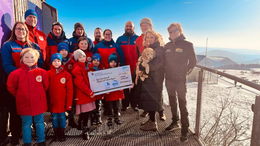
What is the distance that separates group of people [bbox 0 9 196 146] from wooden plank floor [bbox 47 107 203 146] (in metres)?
0.12

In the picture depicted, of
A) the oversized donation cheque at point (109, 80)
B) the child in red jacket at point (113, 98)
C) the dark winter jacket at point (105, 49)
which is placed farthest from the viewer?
the dark winter jacket at point (105, 49)

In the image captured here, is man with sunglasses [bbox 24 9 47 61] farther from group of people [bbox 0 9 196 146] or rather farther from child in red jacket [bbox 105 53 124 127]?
child in red jacket [bbox 105 53 124 127]

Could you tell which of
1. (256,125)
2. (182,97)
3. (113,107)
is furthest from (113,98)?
(256,125)

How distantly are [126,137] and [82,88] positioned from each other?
43.8 inches

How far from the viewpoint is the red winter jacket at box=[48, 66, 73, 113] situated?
283 centimetres

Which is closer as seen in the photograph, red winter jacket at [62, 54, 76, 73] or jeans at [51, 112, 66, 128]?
Result: jeans at [51, 112, 66, 128]

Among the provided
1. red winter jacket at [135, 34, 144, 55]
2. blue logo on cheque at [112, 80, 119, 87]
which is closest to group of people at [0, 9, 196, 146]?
blue logo on cheque at [112, 80, 119, 87]

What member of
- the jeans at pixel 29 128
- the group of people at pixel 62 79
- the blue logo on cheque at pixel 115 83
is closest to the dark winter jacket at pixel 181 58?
the group of people at pixel 62 79

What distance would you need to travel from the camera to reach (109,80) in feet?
10.5

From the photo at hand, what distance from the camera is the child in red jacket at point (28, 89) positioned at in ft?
8.21

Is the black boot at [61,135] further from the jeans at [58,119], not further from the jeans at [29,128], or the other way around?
the jeans at [29,128]

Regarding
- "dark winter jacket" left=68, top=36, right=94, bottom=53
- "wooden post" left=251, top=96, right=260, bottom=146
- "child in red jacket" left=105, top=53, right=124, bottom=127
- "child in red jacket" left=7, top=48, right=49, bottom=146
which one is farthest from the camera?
"dark winter jacket" left=68, top=36, right=94, bottom=53

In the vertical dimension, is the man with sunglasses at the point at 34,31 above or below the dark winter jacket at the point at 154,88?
above

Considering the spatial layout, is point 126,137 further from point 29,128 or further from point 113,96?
point 29,128
